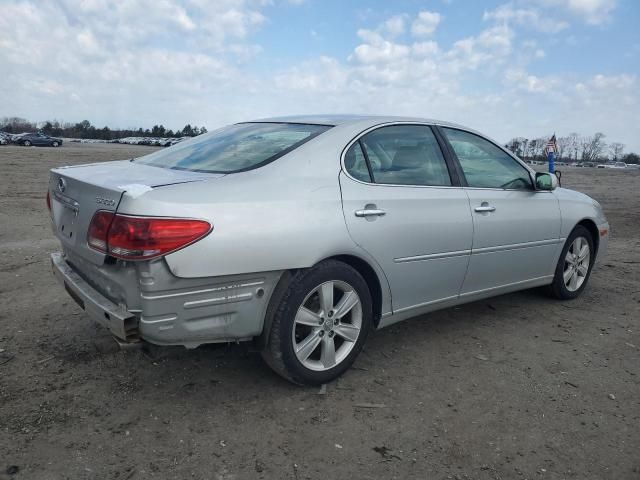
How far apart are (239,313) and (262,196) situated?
62 centimetres

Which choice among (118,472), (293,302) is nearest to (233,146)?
(293,302)

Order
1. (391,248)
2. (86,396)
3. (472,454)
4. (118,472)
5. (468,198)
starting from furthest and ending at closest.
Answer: (468,198), (391,248), (86,396), (472,454), (118,472)

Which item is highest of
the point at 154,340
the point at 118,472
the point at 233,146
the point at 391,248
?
the point at 233,146

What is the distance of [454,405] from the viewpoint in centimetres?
313

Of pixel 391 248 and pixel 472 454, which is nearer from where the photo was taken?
pixel 472 454

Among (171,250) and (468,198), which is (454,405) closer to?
(468,198)

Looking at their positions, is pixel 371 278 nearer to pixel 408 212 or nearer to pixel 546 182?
pixel 408 212

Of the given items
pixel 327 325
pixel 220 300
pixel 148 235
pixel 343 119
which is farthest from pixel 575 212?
pixel 148 235

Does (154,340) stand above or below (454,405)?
above

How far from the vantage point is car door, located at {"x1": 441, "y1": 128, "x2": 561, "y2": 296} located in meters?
4.04

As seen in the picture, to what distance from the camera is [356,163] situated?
11.2ft

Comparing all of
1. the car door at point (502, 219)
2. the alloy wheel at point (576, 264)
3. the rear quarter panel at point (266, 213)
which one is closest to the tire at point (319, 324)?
the rear quarter panel at point (266, 213)

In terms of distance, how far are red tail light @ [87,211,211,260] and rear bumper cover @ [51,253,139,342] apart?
0.30 metres

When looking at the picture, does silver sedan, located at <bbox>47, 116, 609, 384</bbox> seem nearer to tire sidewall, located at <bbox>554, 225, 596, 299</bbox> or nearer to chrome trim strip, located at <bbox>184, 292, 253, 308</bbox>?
chrome trim strip, located at <bbox>184, 292, 253, 308</bbox>
